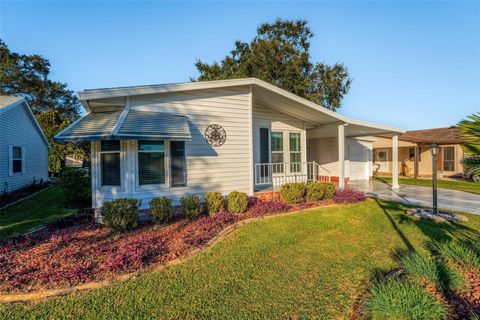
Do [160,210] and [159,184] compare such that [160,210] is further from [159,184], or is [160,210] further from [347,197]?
[347,197]

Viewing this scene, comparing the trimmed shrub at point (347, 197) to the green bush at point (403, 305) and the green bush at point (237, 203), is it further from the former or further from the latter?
the green bush at point (403, 305)

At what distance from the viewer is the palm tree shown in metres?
2.91

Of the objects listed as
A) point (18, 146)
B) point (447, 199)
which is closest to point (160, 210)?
point (447, 199)

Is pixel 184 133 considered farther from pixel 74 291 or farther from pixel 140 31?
pixel 140 31

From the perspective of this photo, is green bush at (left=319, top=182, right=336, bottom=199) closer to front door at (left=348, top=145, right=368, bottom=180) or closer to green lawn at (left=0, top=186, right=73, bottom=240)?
front door at (left=348, top=145, right=368, bottom=180)

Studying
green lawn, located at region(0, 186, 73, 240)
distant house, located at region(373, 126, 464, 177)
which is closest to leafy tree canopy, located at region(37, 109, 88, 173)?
green lawn, located at region(0, 186, 73, 240)

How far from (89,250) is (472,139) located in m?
6.67

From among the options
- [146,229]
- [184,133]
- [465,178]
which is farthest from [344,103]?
[146,229]

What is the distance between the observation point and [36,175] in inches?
591

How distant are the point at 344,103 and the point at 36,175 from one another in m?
25.5

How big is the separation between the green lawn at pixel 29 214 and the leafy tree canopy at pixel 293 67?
60.0 feet

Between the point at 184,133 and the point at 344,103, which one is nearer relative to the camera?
the point at 184,133

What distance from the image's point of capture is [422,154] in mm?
20438

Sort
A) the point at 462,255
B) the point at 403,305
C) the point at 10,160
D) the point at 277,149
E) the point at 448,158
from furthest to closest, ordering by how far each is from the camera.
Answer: the point at 448,158
the point at 10,160
the point at 277,149
the point at 462,255
the point at 403,305
